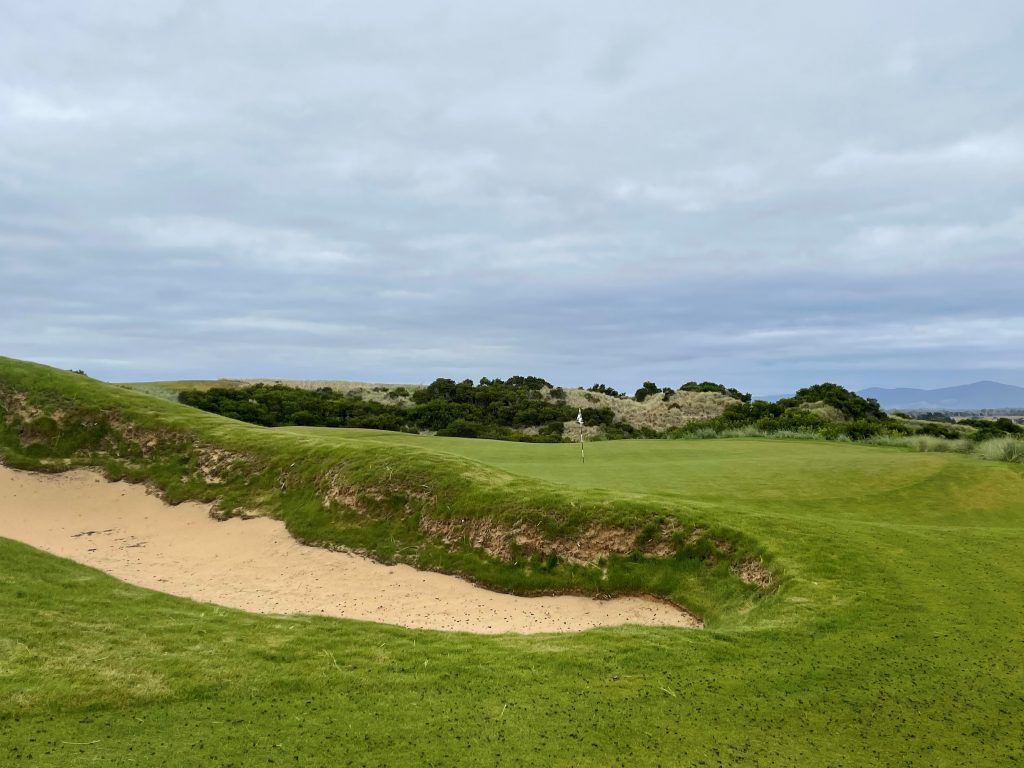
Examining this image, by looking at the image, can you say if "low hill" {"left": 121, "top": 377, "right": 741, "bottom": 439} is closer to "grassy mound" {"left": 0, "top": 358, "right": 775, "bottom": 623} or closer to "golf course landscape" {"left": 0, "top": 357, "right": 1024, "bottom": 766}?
"grassy mound" {"left": 0, "top": 358, "right": 775, "bottom": 623}

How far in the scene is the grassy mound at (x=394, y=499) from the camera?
13.5 m

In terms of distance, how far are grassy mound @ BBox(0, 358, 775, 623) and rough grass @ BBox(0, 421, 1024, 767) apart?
2215 millimetres

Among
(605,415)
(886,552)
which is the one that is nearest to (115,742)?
(886,552)

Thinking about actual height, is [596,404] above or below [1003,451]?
above

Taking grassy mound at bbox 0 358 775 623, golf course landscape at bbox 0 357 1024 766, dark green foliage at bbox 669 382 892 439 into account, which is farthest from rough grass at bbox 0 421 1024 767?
dark green foliage at bbox 669 382 892 439

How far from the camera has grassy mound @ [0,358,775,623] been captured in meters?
13.5

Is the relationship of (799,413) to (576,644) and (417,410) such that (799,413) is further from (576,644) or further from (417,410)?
(576,644)

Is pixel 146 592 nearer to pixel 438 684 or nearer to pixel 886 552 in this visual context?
pixel 438 684

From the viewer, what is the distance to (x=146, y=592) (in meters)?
11.0

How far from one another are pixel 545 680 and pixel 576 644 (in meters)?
1.39

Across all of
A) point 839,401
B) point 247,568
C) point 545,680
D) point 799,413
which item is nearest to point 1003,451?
point 545,680

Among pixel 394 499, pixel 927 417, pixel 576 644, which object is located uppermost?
pixel 927 417

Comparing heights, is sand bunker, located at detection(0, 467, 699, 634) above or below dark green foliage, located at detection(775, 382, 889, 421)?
below

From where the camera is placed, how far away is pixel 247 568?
50.6 feet
